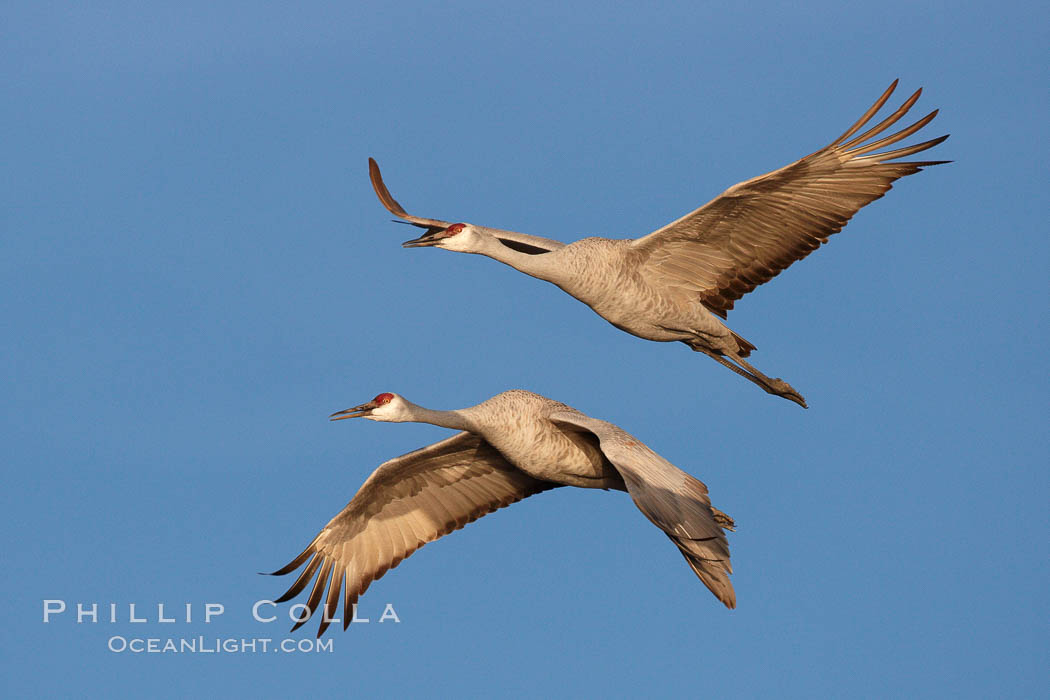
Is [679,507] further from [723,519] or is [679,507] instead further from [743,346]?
[743,346]

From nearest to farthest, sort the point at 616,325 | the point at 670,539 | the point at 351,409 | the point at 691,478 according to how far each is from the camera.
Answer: the point at 670,539 → the point at 691,478 → the point at 351,409 → the point at 616,325

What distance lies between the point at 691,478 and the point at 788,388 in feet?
9.96

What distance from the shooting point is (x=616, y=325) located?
16.0 meters

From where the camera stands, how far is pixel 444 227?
1730 centimetres

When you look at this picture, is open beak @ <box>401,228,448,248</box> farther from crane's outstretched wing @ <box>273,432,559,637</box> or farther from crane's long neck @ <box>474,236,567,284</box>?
crane's outstretched wing @ <box>273,432,559,637</box>

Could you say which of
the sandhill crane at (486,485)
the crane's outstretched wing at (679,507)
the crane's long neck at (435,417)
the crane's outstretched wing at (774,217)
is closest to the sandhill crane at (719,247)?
the crane's outstretched wing at (774,217)

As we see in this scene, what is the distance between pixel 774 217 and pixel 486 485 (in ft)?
12.6

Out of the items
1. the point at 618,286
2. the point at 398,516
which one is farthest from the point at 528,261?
the point at 398,516

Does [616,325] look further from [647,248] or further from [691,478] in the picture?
[691,478]

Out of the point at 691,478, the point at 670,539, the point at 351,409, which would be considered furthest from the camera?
the point at 351,409

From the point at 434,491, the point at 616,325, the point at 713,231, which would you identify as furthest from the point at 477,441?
the point at 713,231

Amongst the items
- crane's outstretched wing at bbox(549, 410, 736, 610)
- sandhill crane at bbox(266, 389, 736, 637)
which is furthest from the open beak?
crane's outstretched wing at bbox(549, 410, 736, 610)

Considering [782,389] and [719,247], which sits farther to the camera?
[782,389]

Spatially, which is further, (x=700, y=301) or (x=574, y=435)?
(x=700, y=301)
